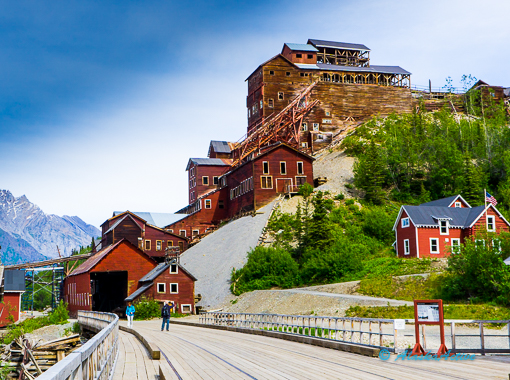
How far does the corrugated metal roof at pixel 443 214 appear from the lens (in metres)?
53.7

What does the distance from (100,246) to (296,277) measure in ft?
125

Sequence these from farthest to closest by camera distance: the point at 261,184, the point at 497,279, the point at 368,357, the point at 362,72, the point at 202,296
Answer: the point at 362,72 → the point at 261,184 → the point at 202,296 → the point at 497,279 → the point at 368,357

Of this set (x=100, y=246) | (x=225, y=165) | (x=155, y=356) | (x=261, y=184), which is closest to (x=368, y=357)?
(x=155, y=356)

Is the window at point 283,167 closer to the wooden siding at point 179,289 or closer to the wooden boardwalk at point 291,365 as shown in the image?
the wooden siding at point 179,289

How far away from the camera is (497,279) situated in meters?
35.2

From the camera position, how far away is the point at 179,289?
181ft

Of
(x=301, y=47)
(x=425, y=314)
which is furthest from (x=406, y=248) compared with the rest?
(x=301, y=47)

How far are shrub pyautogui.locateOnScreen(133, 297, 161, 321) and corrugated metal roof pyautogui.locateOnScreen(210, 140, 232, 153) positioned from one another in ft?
152

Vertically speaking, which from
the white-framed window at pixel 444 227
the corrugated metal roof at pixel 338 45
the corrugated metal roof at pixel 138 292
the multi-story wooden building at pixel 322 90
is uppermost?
the corrugated metal roof at pixel 338 45

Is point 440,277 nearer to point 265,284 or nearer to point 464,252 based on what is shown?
point 464,252

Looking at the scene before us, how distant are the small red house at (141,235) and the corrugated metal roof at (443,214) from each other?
33587 mm

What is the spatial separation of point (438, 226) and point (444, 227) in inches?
30.7

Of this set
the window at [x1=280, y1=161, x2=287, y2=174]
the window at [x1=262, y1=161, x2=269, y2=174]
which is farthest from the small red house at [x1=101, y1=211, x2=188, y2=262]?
the window at [x1=280, y1=161, x2=287, y2=174]

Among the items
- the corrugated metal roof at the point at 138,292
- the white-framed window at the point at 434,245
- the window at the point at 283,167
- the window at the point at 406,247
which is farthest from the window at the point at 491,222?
the corrugated metal roof at the point at 138,292
